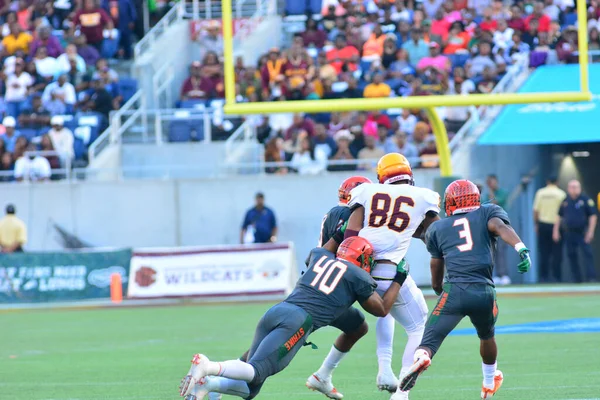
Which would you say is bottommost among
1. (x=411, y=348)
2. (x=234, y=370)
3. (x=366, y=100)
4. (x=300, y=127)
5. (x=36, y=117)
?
(x=411, y=348)

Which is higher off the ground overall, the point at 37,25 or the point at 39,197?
the point at 37,25

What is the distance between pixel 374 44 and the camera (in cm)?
1920

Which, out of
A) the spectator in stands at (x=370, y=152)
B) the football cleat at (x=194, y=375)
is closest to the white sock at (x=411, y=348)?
the football cleat at (x=194, y=375)

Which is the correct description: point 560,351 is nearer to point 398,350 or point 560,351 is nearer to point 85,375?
point 398,350

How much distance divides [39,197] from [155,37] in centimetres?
510

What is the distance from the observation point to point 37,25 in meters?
24.9

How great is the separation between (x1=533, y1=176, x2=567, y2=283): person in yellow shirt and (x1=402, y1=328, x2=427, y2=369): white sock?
1208cm

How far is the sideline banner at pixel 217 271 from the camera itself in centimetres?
1909

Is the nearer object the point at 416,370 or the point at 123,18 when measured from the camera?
the point at 416,370

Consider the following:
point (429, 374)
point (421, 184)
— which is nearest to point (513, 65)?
point (421, 184)

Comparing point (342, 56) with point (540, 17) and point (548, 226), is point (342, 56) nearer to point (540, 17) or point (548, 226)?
point (540, 17)

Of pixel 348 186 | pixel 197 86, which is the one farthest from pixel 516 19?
pixel 348 186

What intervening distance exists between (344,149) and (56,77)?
639 cm

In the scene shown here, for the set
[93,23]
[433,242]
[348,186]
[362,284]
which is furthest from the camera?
[93,23]
